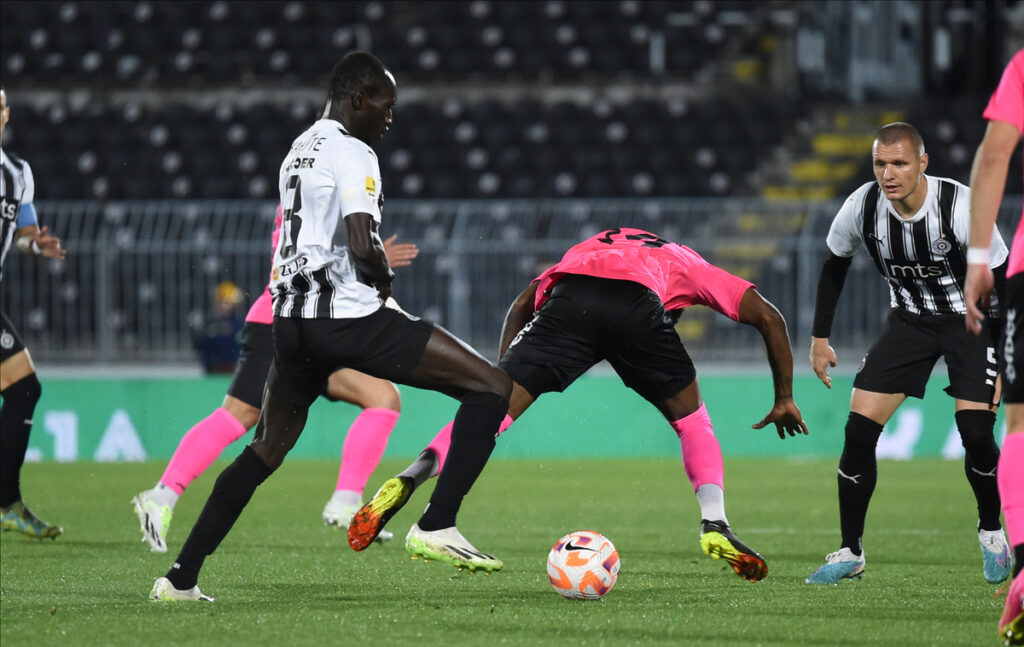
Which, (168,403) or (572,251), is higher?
(572,251)

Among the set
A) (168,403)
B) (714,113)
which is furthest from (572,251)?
(714,113)

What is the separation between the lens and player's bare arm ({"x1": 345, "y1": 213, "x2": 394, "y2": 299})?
480 centimetres

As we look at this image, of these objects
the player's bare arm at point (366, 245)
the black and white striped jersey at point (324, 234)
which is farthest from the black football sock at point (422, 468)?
the player's bare arm at point (366, 245)

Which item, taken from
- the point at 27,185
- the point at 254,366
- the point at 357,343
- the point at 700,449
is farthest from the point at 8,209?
the point at 700,449

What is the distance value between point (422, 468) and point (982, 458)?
226cm

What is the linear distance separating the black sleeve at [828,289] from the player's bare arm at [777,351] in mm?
494

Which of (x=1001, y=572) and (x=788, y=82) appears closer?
(x=1001, y=572)

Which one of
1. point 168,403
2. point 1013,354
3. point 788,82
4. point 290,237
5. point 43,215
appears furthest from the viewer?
point 788,82

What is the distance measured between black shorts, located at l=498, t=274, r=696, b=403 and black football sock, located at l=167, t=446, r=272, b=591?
1263 mm

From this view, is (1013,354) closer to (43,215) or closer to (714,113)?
(43,215)

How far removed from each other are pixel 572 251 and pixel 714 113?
529 inches

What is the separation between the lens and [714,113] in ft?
63.0

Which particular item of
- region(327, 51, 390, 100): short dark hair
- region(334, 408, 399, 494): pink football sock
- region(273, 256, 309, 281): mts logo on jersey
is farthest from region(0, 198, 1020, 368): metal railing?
region(273, 256, 309, 281): mts logo on jersey

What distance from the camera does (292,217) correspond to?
4.98m
